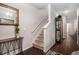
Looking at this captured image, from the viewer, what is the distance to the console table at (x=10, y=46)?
4.31 feet

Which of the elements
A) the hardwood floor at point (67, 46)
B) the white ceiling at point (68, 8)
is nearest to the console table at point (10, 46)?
the hardwood floor at point (67, 46)

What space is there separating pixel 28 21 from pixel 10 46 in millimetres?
586

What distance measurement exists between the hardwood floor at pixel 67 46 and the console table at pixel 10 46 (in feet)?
2.16

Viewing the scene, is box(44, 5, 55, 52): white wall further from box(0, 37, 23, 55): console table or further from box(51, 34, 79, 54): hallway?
box(0, 37, 23, 55): console table

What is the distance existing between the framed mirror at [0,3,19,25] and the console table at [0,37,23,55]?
1.03 feet

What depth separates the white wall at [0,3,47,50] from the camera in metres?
1.46

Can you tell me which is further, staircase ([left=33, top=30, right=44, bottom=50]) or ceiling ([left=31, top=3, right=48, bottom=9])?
staircase ([left=33, top=30, right=44, bottom=50])

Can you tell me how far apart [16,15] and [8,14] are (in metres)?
0.15

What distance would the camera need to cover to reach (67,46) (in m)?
1.45

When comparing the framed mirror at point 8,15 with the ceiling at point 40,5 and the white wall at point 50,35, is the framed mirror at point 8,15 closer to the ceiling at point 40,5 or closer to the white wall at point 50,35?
the ceiling at point 40,5

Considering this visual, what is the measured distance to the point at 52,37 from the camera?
164cm

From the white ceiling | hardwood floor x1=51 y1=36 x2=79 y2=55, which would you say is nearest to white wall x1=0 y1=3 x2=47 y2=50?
the white ceiling

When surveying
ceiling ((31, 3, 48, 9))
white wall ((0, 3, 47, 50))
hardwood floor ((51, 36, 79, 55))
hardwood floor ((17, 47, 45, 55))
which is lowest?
hardwood floor ((17, 47, 45, 55))

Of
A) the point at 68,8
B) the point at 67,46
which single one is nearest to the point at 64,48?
the point at 67,46
